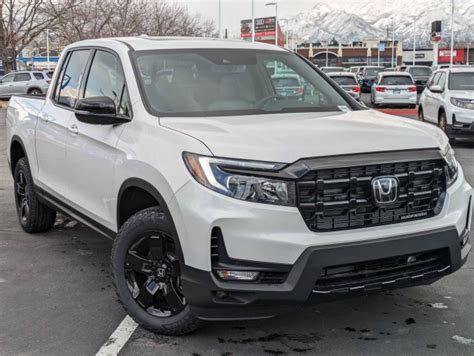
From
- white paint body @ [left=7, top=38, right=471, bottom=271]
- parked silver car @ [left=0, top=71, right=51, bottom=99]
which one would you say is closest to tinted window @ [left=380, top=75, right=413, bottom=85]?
parked silver car @ [left=0, top=71, right=51, bottom=99]

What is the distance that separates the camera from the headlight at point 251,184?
3252 millimetres

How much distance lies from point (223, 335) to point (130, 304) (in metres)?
0.63

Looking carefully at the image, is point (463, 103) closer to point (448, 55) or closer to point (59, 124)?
point (59, 124)

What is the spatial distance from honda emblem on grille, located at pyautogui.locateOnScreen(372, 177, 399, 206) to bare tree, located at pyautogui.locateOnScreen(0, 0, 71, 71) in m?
31.5

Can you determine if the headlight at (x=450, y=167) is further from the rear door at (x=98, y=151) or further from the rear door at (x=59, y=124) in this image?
the rear door at (x=59, y=124)

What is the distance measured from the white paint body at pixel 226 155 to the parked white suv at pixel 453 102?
8.96 metres

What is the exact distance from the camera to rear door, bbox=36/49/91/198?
510cm

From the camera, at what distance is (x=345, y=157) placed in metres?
3.36

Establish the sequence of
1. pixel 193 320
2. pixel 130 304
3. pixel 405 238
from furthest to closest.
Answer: pixel 130 304
pixel 193 320
pixel 405 238

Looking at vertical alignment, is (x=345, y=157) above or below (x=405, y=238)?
above

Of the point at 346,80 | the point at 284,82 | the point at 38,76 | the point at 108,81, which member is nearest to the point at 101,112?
the point at 108,81

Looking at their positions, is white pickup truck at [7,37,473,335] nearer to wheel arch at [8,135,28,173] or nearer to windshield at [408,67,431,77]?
wheel arch at [8,135,28,173]

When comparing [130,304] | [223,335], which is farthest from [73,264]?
[223,335]

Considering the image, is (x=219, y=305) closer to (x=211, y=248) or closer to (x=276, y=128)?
(x=211, y=248)
